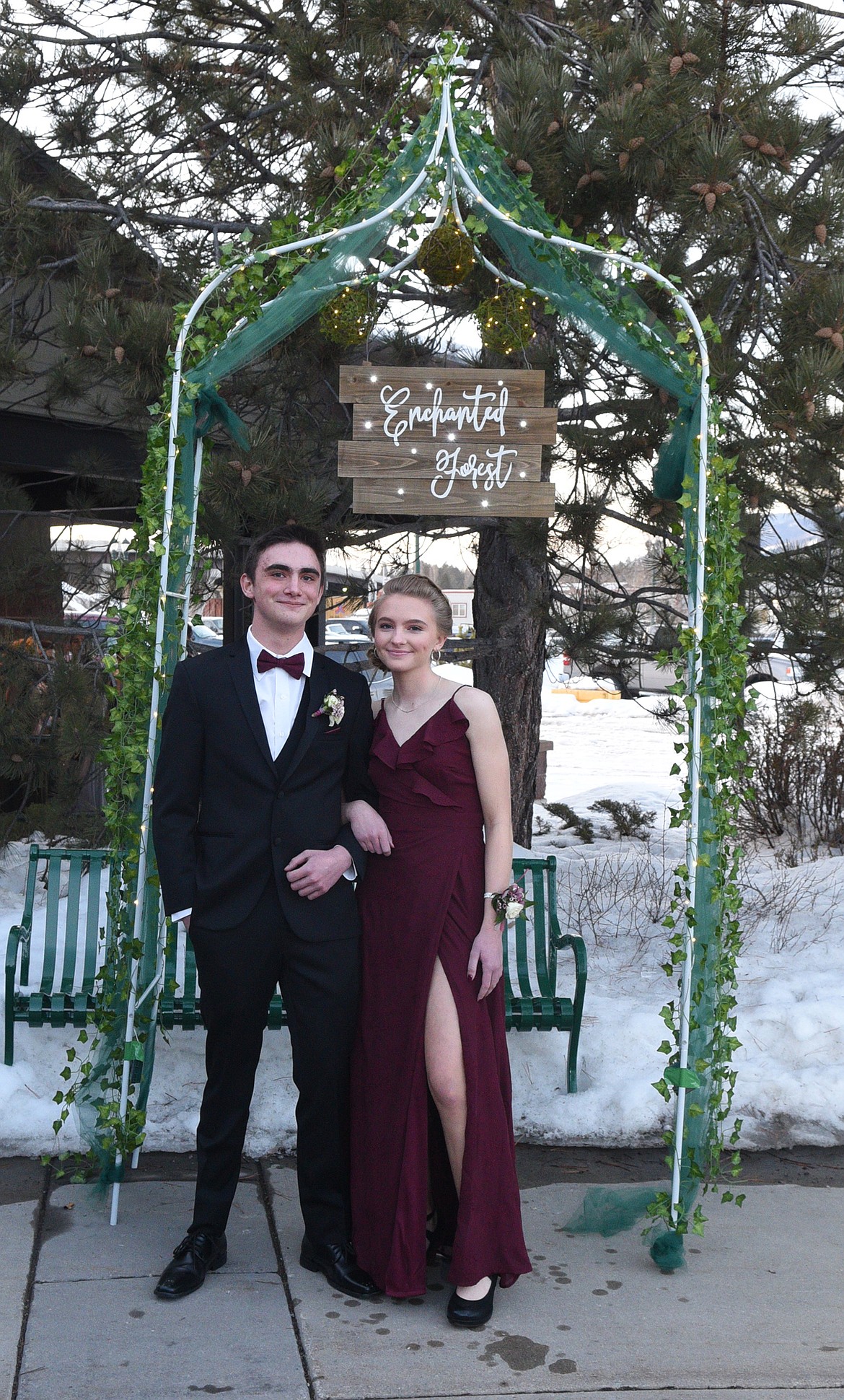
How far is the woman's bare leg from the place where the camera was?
313 centimetres

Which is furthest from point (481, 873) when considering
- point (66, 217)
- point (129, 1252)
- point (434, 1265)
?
point (66, 217)

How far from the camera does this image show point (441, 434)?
410 centimetres

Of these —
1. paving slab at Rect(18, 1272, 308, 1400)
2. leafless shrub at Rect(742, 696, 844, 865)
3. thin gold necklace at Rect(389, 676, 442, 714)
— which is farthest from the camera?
leafless shrub at Rect(742, 696, 844, 865)

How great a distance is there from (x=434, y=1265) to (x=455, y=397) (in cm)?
265


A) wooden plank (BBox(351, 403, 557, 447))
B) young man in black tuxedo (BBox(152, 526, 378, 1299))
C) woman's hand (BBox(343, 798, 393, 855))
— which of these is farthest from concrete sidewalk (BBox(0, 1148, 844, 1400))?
wooden plank (BBox(351, 403, 557, 447))

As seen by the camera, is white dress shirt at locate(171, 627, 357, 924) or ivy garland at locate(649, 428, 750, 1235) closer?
white dress shirt at locate(171, 627, 357, 924)

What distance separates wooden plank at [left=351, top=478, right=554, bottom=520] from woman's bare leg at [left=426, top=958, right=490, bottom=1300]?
1.63 m

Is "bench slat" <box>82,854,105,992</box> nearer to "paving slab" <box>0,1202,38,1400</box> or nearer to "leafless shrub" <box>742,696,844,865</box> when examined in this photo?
"paving slab" <box>0,1202,38,1400</box>

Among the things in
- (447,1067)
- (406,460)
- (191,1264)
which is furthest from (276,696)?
(191,1264)

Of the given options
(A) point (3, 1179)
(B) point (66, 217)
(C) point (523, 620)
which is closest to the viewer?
(A) point (3, 1179)

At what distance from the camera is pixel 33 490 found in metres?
9.09

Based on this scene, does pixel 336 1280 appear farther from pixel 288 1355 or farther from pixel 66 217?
pixel 66 217

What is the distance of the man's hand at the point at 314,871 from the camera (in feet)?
10.3

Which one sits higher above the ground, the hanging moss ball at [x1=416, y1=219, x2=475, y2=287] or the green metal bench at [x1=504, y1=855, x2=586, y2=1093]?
the hanging moss ball at [x1=416, y1=219, x2=475, y2=287]
